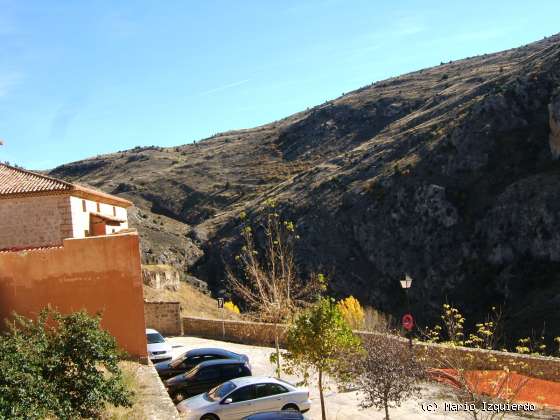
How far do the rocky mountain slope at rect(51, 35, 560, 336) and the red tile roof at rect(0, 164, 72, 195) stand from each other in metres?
28.6

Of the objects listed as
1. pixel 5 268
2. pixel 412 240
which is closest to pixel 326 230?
pixel 412 240

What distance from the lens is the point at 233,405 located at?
519 inches

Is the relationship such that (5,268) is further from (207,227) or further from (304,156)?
(304,156)

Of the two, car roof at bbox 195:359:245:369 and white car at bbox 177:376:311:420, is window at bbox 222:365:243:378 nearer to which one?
car roof at bbox 195:359:245:369

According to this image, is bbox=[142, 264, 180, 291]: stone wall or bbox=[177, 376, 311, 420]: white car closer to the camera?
bbox=[177, 376, 311, 420]: white car

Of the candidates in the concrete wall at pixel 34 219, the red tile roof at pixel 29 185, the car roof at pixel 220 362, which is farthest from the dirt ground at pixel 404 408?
the red tile roof at pixel 29 185

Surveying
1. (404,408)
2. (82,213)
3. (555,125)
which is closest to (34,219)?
(82,213)

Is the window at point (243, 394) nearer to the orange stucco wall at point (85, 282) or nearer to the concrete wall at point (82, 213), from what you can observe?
the orange stucco wall at point (85, 282)

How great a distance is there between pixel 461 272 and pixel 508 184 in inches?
381

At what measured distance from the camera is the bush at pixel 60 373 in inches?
322

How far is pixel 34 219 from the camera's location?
69.1ft

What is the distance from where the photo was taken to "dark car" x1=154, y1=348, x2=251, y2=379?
59.7ft

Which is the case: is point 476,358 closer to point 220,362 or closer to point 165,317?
point 220,362

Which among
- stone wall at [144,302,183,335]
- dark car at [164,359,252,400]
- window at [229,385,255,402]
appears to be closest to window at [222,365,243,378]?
dark car at [164,359,252,400]
